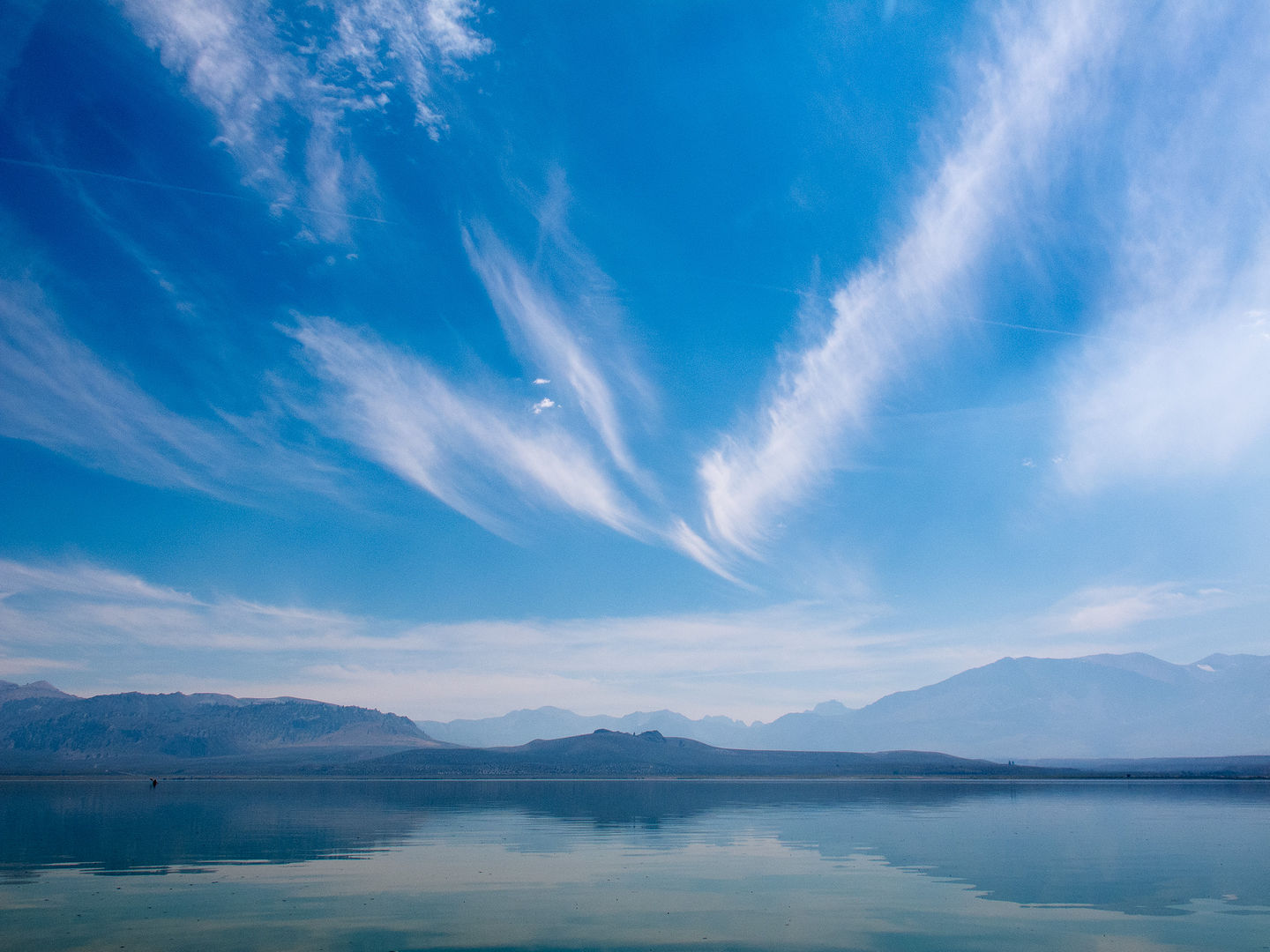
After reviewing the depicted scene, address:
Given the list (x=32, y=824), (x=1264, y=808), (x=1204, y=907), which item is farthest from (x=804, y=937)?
(x=1264, y=808)

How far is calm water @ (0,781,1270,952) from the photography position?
2438cm

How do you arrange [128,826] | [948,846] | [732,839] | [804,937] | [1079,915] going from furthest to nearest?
[128,826] < [732,839] < [948,846] < [1079,915] < [804,937]

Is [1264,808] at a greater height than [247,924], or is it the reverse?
[1264,808]

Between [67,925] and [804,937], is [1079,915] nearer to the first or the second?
[804,937]

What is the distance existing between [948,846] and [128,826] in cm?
5260

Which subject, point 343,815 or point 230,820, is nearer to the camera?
point 230,820

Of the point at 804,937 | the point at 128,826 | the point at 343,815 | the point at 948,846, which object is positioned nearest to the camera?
the point at 804,937

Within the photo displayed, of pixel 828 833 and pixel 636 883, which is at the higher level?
pixel 828 833

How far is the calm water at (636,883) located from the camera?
24375 millimetres

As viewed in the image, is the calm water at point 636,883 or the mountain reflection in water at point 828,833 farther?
the mountain reflection in water at point 828,833

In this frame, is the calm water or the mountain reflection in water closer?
the calm water

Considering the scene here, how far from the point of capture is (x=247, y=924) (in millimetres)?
25500

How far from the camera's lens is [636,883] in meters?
33.2

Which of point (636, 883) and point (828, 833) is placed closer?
point (636, 883)
